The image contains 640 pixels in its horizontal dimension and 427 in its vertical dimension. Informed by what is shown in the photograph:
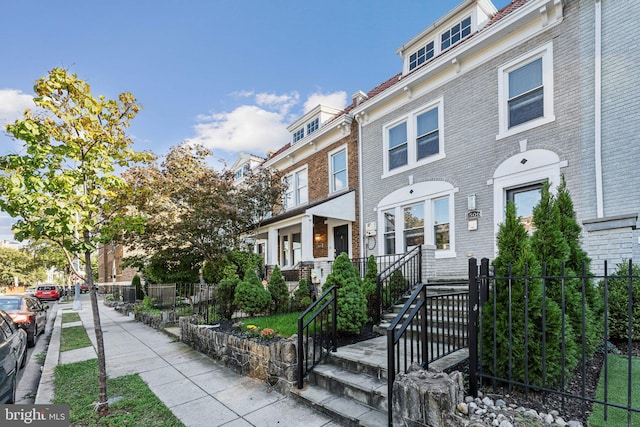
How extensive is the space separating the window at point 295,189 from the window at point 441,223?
6.64 m

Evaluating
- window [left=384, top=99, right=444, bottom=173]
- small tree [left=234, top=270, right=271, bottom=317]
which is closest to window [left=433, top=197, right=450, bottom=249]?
window [left=384, top=99, right=444, bottom=173]

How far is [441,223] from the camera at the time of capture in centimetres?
888

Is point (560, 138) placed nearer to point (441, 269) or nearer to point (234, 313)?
point (441, 269)

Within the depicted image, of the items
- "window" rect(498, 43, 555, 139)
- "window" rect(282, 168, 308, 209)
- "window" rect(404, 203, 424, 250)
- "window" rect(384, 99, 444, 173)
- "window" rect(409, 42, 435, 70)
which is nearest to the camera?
"window" rect(498, 43, 555, 139)

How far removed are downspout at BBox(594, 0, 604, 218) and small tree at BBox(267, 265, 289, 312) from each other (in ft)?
23.4

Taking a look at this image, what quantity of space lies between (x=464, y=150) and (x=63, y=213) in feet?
27.8

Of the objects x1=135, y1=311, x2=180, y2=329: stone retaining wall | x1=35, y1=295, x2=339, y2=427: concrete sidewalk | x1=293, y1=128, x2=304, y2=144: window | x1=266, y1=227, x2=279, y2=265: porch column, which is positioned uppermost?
x1=293, y1=128, x2=304, y2=144: window

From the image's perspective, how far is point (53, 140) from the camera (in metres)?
4.11

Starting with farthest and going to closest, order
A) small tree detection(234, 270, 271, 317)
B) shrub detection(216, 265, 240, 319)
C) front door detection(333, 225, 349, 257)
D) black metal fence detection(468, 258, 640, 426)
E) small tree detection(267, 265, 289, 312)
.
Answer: front door detection(333, 225, 349, 257) < small tree detection(267, 265, 289, 312) < shrub detection(216, 265, 240, 319) < small tree detection(234, 270, 271, 317) < black metal fence detection(468, 258, 640, 426)

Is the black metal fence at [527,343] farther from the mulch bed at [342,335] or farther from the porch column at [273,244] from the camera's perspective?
the porch column at [273,244]

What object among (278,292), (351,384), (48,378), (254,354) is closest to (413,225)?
(278,292)

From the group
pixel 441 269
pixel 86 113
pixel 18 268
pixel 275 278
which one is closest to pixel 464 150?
pixel 441 269

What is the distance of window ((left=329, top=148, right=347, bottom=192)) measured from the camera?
12.4 metres

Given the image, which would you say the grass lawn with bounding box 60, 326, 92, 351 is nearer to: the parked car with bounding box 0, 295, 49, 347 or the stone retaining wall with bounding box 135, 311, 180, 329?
the parked car with bounding box 0, 295, 49, 347
